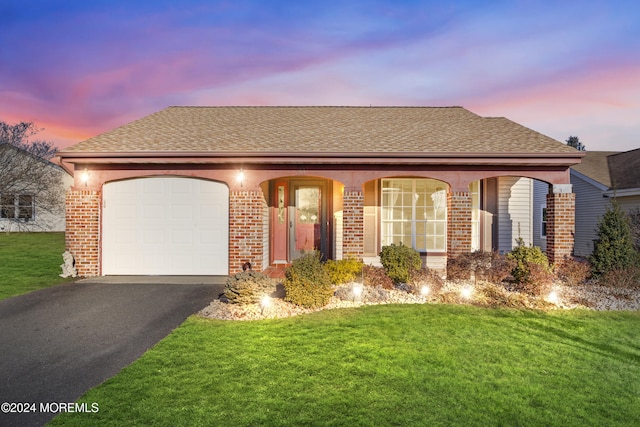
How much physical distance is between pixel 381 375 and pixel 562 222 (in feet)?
25.2

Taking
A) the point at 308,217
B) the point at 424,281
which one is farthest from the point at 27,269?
the point at 424,281

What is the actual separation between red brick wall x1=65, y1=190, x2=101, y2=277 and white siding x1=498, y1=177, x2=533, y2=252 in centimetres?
1148

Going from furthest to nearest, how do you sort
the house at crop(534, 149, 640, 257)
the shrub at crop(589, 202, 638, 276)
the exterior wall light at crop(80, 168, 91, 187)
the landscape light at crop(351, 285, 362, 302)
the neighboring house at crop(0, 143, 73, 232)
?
the neighboring house at crop(0, 143, 73, 232) < the house at crop(534, 149, 640, 257) < the exterior wall light at crop(80, 168, 91, 187) < the shrub at crop(589, 202, 638, 276) < the landscape light at crop(351, 285, 362, 302)

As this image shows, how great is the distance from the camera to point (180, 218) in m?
9.02

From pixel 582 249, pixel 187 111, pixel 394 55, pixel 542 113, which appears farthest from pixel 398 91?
pixel 582 249

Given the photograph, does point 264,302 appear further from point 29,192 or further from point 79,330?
point 29,192

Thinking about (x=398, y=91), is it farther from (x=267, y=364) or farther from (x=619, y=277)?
(x=267, y=364)

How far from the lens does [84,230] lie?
864 cm

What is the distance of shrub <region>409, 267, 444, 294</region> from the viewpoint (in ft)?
22.7

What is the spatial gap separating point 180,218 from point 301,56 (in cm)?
847

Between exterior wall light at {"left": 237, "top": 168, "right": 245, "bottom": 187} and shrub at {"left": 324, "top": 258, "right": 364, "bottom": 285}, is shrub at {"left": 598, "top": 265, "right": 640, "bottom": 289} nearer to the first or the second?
shrub at {"left": 324, "top": 258, "right": 364, "bottom": 285}

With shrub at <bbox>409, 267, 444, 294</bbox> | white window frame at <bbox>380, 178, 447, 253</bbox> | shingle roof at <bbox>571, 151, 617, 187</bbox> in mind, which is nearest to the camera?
shrub at <bbox>409, 267, 444, 294</bbox>

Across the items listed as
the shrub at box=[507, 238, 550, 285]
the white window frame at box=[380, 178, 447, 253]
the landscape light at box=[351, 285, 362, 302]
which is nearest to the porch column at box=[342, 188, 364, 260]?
the white window frame at box=[380, 178, 447, 253]

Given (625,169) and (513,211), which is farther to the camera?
(625,169)
